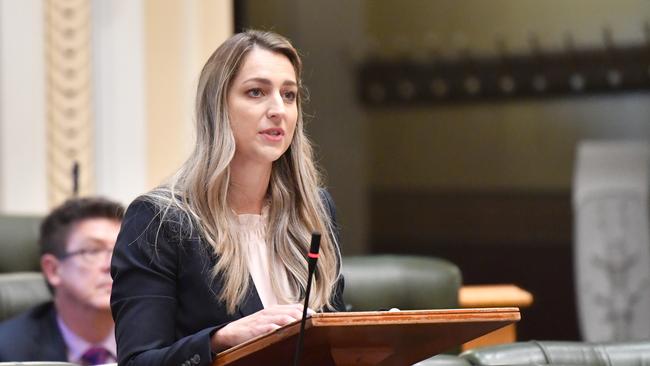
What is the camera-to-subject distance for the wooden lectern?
1843 mm

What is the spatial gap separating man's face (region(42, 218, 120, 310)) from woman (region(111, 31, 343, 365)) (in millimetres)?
1528

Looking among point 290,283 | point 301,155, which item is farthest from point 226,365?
point 301,155

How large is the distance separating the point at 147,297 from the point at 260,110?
426 millimetres

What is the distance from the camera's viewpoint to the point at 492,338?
4.20m

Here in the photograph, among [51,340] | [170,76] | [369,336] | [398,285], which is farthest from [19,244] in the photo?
[369,336]

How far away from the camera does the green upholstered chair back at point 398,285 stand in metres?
3.68

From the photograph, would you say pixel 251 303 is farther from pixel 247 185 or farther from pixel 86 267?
pixel 86 267

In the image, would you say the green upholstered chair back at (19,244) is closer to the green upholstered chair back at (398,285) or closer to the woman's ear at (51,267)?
the woman's ear at (51,267)

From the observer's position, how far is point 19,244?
393 centimetres

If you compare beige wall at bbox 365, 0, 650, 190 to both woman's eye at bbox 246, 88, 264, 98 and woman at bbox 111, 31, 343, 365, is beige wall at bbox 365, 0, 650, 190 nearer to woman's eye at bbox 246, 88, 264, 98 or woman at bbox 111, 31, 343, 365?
woman at bbox 111, 31, 343, 365

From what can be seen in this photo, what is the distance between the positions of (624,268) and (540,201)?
42.3 inches

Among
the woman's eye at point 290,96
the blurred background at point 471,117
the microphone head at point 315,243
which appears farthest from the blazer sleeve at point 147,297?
the blurred background at point 471,117

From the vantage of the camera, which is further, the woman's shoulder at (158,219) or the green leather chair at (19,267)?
the green leather chair at (19,267)

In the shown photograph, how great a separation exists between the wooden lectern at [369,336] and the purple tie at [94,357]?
1.77m
